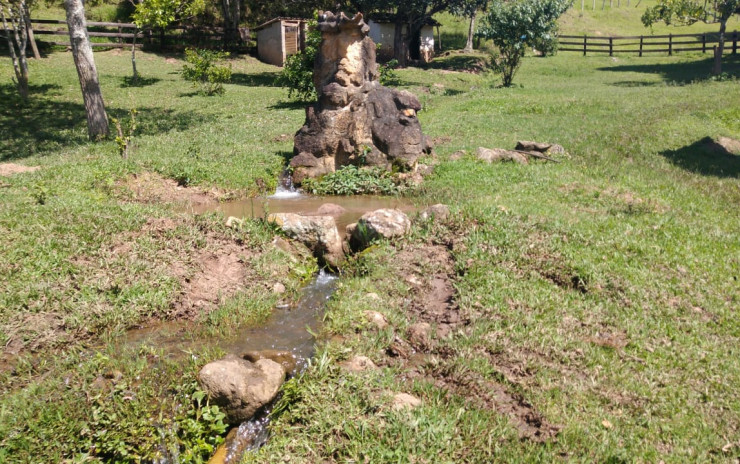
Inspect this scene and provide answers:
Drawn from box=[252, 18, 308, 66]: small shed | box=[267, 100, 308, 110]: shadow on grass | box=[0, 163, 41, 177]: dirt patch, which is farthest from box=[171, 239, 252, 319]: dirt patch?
box=[252, 18, 308, 66]: small shed

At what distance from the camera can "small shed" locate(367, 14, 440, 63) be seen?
3538 cm

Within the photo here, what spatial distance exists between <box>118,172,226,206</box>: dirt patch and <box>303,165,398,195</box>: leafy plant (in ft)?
6.61

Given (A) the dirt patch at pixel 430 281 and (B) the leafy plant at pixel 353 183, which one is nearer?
(A) the dirt patch at pixel 430 281

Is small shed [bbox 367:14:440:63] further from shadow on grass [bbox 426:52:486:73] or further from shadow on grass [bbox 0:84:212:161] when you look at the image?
shadow on grass [bbox 0:84:212:161]

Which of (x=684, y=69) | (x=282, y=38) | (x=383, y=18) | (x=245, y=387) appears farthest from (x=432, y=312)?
(x=684, y=69)

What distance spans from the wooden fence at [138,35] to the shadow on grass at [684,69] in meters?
22.9

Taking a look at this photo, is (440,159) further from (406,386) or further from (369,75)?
(406,386)

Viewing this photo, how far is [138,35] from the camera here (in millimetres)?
27391

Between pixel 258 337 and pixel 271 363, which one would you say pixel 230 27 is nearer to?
pixel 258 337

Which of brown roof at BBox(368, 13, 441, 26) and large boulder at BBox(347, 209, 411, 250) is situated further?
brown roof at BBox(368, 13, 441, 26)

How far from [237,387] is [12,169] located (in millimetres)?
9443

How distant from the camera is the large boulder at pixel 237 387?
4844 mm

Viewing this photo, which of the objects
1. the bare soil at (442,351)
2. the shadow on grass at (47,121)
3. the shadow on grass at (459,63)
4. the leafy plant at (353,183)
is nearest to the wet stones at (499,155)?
the leafy plant at (353,183)

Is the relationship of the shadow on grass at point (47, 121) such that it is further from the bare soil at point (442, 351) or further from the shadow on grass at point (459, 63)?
the shadow on grass at point (459, 63)
